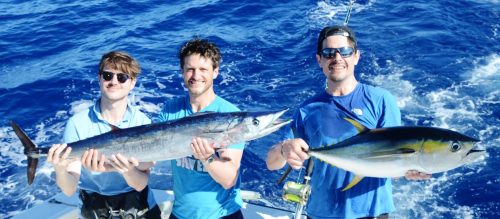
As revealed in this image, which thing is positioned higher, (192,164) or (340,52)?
(340,52)

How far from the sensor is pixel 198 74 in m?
3.25

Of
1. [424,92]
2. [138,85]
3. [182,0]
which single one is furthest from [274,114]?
[182,0]

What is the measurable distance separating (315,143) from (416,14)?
10202mm

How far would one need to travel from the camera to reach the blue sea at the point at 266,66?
6660mm

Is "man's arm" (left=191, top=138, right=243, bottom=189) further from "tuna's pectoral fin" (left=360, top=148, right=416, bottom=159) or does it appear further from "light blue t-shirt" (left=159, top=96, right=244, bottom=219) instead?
"tuna's pectoral fin" (left=360, top=148, right=416, bottom=159)

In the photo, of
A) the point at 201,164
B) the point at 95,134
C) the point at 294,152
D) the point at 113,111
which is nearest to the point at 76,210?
the point at 95,134

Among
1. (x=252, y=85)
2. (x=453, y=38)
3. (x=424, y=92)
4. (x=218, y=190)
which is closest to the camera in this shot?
(x=218, y=190)

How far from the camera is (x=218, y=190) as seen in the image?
132 inches

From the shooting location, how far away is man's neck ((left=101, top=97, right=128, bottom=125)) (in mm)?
3432

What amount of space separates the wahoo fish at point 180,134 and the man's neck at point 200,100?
242mm

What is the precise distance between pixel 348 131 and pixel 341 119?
9 cm

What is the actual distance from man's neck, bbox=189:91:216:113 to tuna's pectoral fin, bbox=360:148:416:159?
1.12 m

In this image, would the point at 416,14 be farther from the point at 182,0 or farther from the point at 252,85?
the point at 182,0

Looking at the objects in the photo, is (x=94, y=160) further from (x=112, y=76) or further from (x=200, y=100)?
(x=200, y=100)
